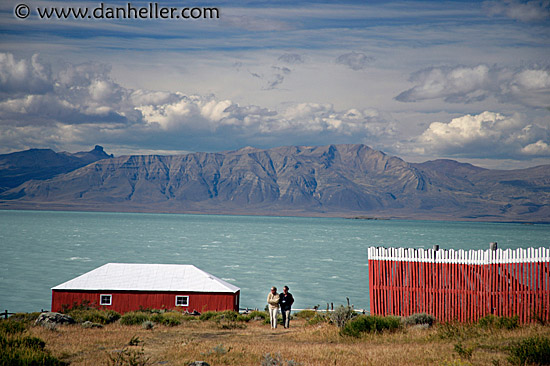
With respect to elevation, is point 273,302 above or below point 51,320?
above

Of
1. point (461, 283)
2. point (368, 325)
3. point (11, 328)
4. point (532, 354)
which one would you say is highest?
point (461, 283)

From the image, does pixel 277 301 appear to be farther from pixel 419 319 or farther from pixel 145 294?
pixel 145 294

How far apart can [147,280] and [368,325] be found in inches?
963

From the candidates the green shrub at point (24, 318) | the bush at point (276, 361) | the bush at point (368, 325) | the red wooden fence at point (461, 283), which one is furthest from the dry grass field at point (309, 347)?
the green shrub at point (24, 318)

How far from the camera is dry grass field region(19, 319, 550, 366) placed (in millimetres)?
12598

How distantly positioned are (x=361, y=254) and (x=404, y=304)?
108 meters

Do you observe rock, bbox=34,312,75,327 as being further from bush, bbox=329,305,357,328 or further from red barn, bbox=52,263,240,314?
red barn, bbox=52,263,240,314

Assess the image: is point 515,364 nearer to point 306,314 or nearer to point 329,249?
point 306,314

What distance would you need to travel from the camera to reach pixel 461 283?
18406 millimetres

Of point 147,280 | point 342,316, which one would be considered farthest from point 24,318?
point 342,316

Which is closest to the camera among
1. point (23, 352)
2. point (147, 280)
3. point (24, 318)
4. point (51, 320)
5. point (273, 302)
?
point (23, 352)

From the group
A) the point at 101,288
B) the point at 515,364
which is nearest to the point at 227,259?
the point at 101,288

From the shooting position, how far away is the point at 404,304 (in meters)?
19.1

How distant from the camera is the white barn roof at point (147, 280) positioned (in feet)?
123
